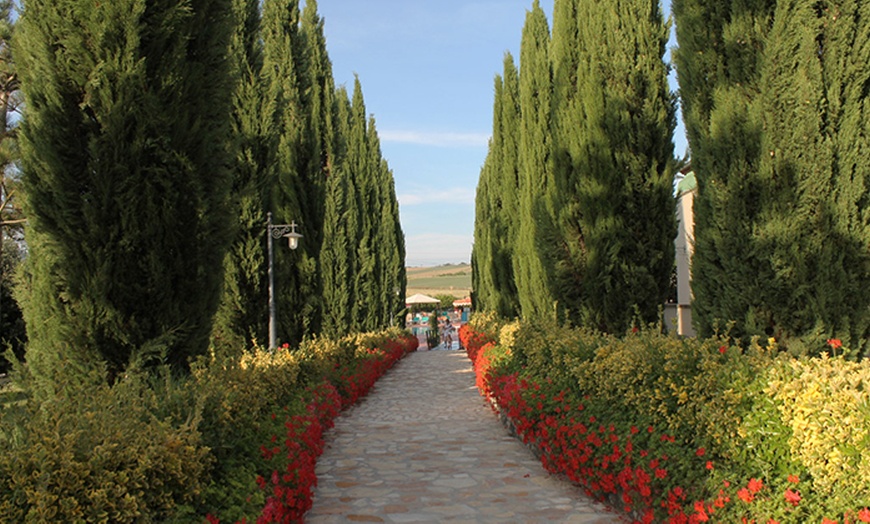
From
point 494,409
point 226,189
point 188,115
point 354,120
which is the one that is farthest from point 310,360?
point 354,120

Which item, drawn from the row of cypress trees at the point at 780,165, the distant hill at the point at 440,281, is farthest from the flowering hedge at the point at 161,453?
the distant hill at the point at 440,281

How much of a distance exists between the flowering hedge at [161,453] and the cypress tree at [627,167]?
5.02 metres

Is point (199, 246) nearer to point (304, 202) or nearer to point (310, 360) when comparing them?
point (310, 360)

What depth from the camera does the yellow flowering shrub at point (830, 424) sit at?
3.14 meters

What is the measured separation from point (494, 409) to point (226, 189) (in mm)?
6607

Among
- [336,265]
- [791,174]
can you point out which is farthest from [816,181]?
[336,265]

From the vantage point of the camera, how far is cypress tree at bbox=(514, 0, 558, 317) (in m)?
12.6

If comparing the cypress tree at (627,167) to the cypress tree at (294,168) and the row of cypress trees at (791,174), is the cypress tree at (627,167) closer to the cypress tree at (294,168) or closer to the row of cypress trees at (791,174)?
the row of cypress trees at (791,174)

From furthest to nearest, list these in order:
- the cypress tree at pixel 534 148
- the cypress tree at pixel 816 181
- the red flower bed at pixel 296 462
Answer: the cypress tree at pixel 534 148, the cypress tree at pixel 816 181, the red flower bed at pixel 296 462

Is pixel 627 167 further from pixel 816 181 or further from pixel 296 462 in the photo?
pixel 296 462

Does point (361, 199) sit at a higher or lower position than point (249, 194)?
higher

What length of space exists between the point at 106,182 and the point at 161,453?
98.9 inches

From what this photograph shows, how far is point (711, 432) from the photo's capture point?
4.10 metres

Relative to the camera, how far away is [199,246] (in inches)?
204
